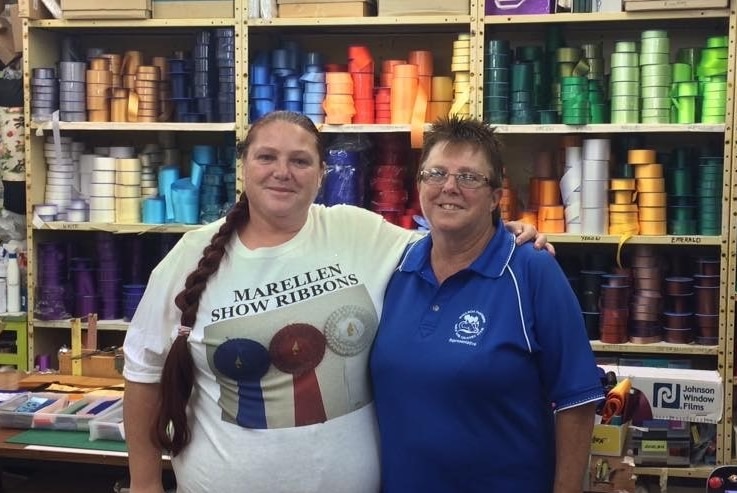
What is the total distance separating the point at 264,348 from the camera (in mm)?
1899

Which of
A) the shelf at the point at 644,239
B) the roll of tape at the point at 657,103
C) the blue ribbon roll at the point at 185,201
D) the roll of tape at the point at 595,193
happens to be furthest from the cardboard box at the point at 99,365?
the roll of tape at the point at 657,103

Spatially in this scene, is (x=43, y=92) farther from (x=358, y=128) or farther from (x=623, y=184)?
(x=623, y=184)

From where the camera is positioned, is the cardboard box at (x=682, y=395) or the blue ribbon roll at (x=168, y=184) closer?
the cardboard box at (x=682, y=395)

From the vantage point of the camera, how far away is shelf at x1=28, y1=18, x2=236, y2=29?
3908 millimetres

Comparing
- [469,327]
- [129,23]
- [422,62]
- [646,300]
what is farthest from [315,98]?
[469,327]

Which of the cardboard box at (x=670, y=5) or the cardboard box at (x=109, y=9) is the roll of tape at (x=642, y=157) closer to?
the cardboard box at (x=670, y=5)

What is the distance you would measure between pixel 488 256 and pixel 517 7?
2090 mm

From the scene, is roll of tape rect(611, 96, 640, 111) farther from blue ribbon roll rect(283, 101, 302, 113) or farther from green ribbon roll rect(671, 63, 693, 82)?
blue ribbon roll rect(283, 101, 302, 113)

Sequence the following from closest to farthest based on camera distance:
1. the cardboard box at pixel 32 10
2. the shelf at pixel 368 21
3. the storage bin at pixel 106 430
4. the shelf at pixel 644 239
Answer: the storage bin at pixel 106 430
the shelf at pixel 644 239
the shelf at pixel 368 21
the cardboard box at pixel 32 10

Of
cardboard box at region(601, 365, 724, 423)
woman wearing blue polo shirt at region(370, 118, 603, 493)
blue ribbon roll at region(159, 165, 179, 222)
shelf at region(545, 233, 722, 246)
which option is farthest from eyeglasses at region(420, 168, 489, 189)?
blue ribbon roll at region(159, 165, 179, 222)

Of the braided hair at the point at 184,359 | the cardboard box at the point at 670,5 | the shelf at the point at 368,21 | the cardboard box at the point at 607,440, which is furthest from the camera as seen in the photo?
the shelf at the point at 368,21

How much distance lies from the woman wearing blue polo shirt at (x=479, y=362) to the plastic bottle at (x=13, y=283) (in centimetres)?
270

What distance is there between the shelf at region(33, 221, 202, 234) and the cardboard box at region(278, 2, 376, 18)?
3.28 feet

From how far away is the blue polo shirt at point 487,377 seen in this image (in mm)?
1809
